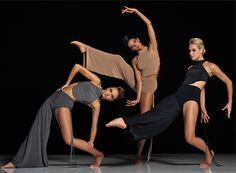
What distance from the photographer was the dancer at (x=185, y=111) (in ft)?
20.6

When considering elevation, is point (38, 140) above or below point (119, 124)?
below

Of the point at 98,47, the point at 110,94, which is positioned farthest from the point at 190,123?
the point at 98,47

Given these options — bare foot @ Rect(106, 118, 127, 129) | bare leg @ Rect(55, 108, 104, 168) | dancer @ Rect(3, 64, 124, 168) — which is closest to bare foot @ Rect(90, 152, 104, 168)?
dancer @ Rect(3, 64, 124, 168)

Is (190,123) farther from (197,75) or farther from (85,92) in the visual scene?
(85,92)

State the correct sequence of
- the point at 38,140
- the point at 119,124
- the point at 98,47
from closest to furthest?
the point at 119,124 → the point at 38,140 → the point at 98,47

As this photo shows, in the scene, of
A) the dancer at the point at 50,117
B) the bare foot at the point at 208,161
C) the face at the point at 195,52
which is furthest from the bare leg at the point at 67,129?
the face at the point at 195,52

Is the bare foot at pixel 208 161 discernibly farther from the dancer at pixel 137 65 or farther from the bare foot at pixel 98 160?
the bare foot at pixel 98 160

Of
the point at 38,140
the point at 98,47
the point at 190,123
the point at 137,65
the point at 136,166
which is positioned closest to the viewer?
the point at 190,123

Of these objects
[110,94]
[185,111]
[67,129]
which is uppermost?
[110,94]

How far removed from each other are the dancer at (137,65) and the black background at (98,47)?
100cm

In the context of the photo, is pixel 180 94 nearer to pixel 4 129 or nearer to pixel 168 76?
pixel 168 76

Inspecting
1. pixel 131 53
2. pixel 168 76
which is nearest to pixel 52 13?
pixel 131 53

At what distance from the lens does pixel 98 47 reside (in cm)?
804

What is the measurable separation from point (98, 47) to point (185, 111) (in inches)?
80.6
